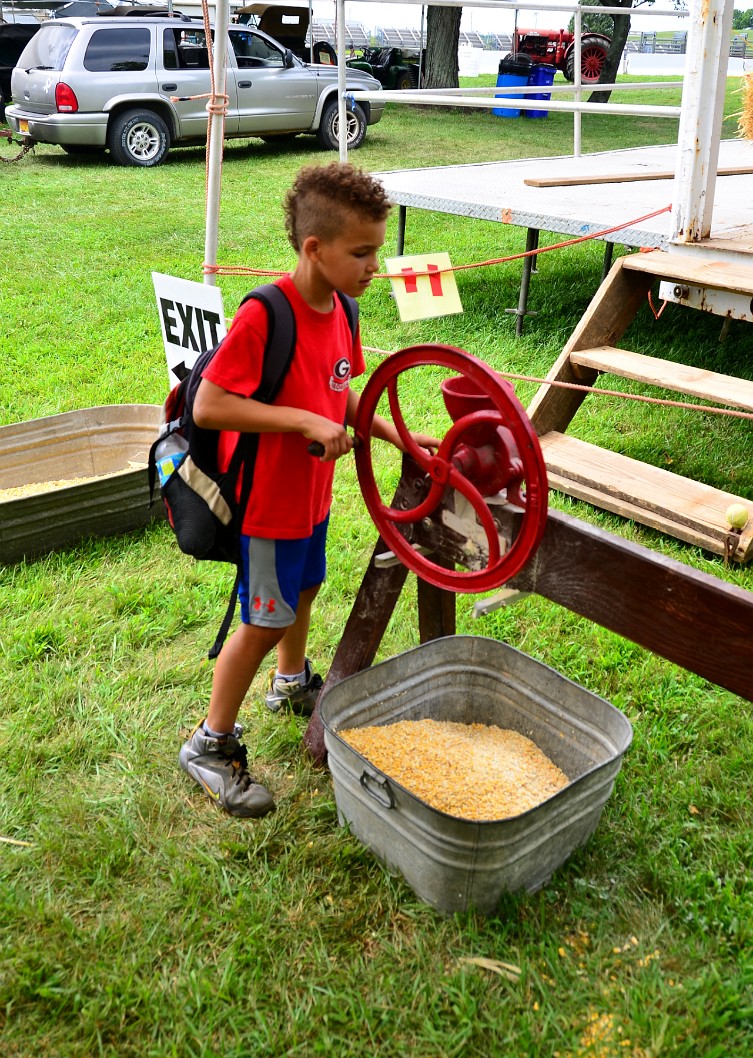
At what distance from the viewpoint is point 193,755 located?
235cm

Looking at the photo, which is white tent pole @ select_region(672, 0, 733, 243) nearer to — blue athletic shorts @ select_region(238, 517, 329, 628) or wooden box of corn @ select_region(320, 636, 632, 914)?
wooden box of corn @ select_region(320, 636, 632, 914)

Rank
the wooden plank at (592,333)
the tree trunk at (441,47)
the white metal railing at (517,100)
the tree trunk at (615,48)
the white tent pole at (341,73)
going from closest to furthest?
the wooden plank at (592,333)
the white metal railing at (517,100)
the white tent pole at (341,73)
the tree trunk at (441,47)
the tree trunk at (615,48)

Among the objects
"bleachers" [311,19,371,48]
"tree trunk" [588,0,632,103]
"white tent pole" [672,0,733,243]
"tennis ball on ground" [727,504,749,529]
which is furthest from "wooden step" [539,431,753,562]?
"bleachers" [311,19,371,48]

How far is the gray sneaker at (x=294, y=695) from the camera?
261cm

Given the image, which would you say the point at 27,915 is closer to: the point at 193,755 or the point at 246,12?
the point at 193,755

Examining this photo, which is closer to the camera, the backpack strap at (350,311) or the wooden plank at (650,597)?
the wooden plank at (650,597)

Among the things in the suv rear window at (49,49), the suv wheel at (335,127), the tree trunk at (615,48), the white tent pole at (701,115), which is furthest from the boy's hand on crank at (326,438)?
the tree trunk at (615,48)

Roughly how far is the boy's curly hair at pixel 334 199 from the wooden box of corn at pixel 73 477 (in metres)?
1.75

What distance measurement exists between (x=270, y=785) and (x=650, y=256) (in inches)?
107

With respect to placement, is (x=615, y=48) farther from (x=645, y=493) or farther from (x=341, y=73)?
(x=645, y=493)

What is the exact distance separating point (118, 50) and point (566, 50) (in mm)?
14281

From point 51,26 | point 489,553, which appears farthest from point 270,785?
point 51,26

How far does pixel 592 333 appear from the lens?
3.90 metres

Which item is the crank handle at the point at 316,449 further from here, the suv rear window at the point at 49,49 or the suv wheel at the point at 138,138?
the suv rear window at the point at 49,49
